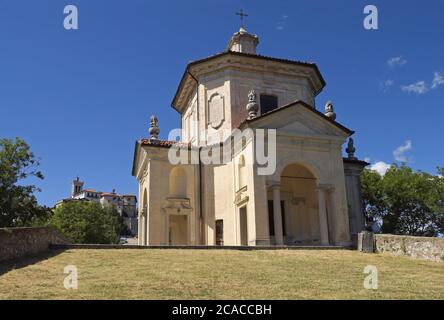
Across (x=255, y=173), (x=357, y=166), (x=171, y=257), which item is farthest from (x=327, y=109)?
(x=171, y=257)

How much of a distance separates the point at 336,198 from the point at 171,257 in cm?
1133

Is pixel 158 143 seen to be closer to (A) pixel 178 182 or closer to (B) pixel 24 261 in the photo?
(A) pixel 178 182

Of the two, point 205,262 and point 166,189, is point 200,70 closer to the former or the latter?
point 166,189

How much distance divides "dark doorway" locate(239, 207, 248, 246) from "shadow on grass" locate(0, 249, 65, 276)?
10.6m

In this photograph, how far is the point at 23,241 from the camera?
14656 mm

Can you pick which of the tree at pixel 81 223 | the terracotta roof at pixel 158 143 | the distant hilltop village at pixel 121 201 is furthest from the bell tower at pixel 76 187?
the terracotta roof at pixel 158 143

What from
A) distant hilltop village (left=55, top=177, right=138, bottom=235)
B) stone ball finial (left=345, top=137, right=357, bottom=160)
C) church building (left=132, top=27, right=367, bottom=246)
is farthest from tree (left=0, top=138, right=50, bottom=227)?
distant hilltop village (left=55, top=177, right=138, bottom=235)

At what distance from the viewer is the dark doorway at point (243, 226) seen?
23781 millimetres

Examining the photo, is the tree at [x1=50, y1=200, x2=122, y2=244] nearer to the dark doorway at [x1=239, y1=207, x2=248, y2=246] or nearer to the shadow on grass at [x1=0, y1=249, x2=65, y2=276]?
the dark doorway at [x1=239, y1=207, x2=248, y2=246]

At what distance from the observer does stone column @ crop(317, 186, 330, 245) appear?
73.8ft

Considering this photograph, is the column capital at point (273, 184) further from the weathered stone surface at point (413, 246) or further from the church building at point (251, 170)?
the weathered stone surface at point (413, 246)

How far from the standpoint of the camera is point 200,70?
27875 mm

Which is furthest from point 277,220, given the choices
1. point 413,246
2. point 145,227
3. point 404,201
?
point 404,201

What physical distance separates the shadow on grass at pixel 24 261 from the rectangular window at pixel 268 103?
15.9m
